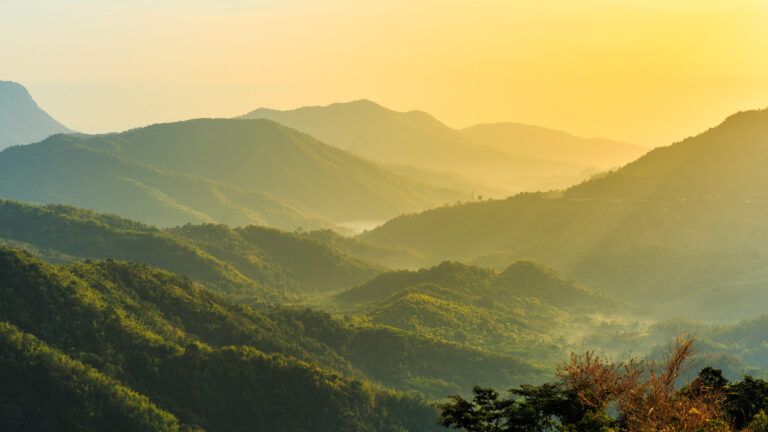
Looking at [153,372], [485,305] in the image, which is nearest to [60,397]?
[153,372]

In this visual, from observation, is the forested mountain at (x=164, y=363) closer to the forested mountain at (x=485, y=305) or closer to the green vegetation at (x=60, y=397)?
the green vegetation at (x=60, y=397)

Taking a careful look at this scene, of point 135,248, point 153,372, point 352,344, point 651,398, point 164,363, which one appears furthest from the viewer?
point 135,248

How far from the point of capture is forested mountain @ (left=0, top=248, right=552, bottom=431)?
8394 cm

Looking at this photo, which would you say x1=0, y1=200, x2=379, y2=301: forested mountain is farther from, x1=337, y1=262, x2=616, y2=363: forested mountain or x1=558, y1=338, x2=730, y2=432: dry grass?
x1=558, y1=338, x2=730, y2=432: dry grass

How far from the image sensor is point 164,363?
3713 inches

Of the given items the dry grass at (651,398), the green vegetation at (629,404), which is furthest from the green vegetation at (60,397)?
the dry grass at (651,398)

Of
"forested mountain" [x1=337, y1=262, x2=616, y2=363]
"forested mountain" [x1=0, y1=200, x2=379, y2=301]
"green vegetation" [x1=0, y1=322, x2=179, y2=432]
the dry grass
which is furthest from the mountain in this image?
"forested mountain" [x1=0, y1=200, x2=379, y2=301]

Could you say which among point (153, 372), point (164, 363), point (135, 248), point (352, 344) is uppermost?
point (135, 248)

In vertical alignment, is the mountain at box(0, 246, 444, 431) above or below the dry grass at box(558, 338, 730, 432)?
below

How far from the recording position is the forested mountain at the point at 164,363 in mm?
→ 83938

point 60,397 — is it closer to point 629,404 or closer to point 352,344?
point 352,344

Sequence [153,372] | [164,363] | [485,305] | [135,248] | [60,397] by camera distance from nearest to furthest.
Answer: [60,397] → [153,372] → [164,363] → [485,305] → [135,248]

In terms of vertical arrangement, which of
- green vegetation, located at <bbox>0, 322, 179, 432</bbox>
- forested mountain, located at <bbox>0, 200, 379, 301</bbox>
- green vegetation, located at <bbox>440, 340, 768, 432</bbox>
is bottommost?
green vegetation, located at <bbox>0, 322, 179, 432</bbox>

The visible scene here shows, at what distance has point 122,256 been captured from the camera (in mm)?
172375
